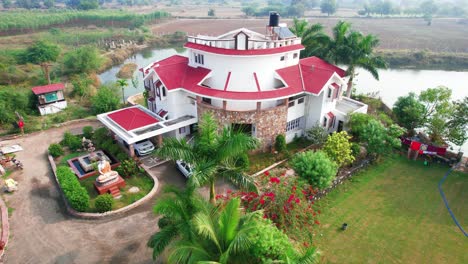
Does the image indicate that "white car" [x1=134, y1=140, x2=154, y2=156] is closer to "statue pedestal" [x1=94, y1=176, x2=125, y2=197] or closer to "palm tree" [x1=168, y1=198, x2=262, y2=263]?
"statue pedestal" [x1=94, y1=176, x2=125, y2=197]

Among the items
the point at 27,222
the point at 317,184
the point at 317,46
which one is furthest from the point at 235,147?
the point at 317,46

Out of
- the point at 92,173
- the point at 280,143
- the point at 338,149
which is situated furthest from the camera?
the point at 280,143

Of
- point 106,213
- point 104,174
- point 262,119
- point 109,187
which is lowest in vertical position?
point 106,213

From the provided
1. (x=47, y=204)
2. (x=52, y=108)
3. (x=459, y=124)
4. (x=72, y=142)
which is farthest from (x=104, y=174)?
(x=459, y=124)

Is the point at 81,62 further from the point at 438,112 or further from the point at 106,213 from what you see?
the point at 438,112

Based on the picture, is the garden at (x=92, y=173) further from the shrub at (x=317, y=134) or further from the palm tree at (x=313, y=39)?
the palm tree at (x=313, y=39)

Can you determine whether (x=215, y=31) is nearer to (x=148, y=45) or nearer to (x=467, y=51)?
(x=148, y=45)

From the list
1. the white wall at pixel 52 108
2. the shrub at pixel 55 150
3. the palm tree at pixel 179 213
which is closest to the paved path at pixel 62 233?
the shrub at pixel 55 150
